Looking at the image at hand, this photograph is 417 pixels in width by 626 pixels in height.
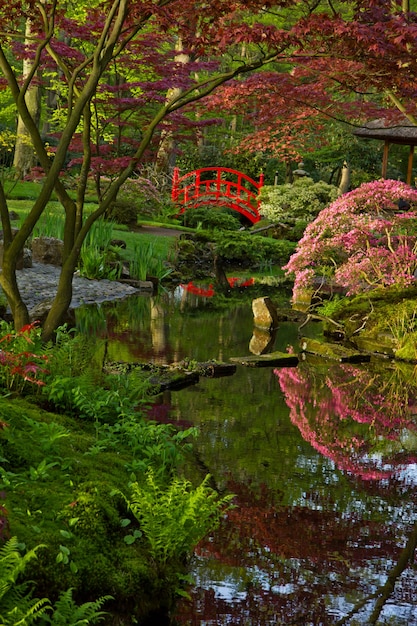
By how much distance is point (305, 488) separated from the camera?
227 inches

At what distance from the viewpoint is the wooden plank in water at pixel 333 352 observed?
1098cm

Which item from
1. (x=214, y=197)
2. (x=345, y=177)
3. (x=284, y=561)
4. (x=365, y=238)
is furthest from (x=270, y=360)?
(x=345, y=177)

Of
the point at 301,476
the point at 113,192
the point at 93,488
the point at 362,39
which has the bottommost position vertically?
the point at 301,476

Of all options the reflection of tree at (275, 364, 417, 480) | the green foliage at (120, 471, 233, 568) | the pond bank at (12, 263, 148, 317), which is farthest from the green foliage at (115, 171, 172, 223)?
the green foliage at (120, 471, 233, 568)

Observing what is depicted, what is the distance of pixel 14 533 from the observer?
370 centimetres

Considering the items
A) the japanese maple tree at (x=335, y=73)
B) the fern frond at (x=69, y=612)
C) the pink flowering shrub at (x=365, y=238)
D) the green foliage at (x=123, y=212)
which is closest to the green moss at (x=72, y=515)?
the fern frond at (x=69, y=612)

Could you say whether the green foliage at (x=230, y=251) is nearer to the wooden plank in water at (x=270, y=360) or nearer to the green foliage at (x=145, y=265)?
the green foliage at (x=145, y=265)

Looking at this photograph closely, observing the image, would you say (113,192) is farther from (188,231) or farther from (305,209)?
(305,209)

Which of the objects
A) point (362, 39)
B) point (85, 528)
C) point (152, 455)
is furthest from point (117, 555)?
point (362, 39)

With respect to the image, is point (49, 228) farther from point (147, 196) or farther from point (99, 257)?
point (147, 196)

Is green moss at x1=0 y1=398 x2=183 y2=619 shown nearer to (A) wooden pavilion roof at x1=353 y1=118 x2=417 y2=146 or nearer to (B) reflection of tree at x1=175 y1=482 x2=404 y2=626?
(B) reflection of tree at x1=175 y1=482 x2=404 y2=626

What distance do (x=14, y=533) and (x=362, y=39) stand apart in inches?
199

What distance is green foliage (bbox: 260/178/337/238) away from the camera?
28.0 meters

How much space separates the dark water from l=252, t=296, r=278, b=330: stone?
2.62 meters
